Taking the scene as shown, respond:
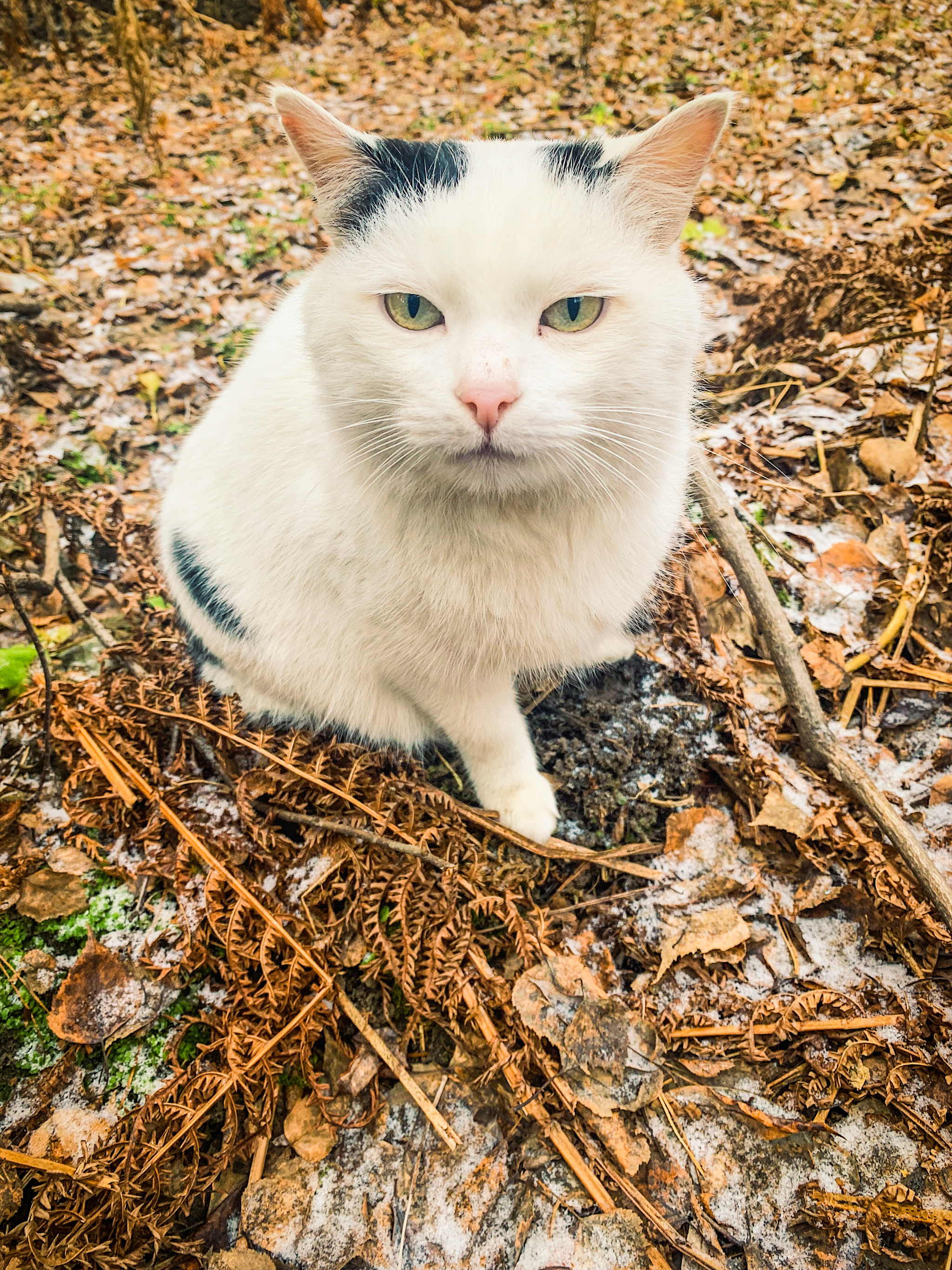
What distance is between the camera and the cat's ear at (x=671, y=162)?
139 cm

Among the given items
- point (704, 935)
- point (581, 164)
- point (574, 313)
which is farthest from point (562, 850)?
point (581, 164)

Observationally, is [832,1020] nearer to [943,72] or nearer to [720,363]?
[720,363]

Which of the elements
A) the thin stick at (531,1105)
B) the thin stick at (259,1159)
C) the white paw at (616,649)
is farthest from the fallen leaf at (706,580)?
the thin stick at (259,1159)

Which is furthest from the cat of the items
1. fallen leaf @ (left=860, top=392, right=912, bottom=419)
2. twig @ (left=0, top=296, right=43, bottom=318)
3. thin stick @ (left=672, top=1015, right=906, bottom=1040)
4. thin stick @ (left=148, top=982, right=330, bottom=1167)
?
twig @ (left=0, top=296, right=43, bottom=318)

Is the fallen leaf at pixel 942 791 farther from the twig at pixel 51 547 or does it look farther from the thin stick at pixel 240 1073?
the twig at pixel 51 547

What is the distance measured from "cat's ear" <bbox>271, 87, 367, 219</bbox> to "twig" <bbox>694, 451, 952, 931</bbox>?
1.31m

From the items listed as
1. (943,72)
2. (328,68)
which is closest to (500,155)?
(943,72)

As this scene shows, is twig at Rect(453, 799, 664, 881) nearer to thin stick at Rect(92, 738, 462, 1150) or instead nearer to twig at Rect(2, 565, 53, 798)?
thin stick at Rect(92, 738, 462, 1150)

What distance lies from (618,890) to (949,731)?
1199mm

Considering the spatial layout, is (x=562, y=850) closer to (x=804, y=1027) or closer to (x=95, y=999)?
(x=804, y=1027)

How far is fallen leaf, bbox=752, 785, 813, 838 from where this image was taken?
1.95 meters

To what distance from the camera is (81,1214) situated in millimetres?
1369

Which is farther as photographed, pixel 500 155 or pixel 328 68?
pixel 328 68

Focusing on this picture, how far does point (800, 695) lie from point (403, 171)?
185cm
